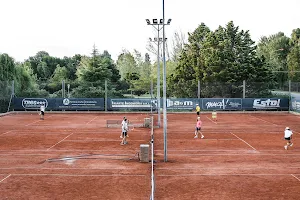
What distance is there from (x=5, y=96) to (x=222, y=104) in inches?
1145

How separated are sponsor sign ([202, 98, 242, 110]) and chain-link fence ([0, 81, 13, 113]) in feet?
86.3

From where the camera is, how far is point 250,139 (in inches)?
1057

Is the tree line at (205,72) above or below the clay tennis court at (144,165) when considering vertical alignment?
above

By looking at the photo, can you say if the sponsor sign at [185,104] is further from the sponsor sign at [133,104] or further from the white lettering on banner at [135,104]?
the white lettering on banner at [135,104]

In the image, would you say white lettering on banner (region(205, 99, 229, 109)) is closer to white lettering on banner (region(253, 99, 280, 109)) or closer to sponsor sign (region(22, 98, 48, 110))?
white lettering on banner (region(253, 99, 280, 109))

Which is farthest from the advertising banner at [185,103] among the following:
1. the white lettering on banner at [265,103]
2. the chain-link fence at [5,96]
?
the chain-link fence at [5,96]

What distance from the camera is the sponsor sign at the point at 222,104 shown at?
47.6 m

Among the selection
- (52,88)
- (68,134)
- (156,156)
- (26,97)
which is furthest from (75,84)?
(156,156)

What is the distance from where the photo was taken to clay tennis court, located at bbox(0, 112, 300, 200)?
555 inches

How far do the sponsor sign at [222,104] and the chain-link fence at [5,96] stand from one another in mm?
26317

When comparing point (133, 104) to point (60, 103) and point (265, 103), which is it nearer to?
point (60, 103)

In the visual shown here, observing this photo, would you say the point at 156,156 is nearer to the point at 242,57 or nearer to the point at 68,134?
the point at 68,134

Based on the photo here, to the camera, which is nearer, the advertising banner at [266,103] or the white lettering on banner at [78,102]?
the advertising banner at [266,103]

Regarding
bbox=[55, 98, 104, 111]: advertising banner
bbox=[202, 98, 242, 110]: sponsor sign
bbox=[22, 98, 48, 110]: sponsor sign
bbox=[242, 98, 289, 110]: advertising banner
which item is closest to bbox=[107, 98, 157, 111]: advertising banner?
bbox=[55, 98, 104, 111]: advertising banner
